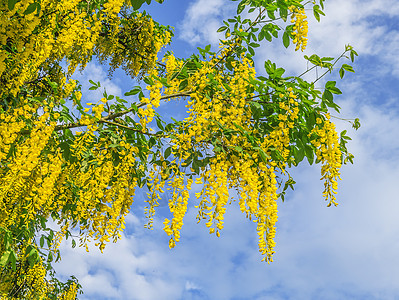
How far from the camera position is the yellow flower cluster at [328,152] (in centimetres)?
344

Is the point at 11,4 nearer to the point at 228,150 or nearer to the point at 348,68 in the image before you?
the point at 228,150

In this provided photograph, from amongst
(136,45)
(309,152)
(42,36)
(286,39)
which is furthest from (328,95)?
(136,45)

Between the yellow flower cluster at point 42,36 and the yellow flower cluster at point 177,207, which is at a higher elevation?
the yellow flower cluster at point 42,36

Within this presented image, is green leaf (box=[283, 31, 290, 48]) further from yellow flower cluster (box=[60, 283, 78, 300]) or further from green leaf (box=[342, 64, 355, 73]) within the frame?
yellow flower cluster (box=[60, 283, 78, 300])

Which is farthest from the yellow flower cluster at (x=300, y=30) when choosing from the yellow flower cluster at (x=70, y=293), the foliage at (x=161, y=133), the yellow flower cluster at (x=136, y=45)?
the yellow flower cluster at (x=70, y=293)

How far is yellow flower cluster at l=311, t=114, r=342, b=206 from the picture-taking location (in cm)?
344

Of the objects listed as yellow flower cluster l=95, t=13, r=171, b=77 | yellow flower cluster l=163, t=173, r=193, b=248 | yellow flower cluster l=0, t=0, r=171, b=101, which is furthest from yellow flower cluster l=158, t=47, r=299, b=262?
yellow flower cluster l=95, t=13, r=171, b=77

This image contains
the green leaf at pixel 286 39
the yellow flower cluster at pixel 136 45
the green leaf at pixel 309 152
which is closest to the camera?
the green leaf at pixel 309 152

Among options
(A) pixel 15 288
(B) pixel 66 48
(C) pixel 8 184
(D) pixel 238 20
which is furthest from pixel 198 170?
(A) pixel 15 288

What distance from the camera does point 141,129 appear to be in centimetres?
367

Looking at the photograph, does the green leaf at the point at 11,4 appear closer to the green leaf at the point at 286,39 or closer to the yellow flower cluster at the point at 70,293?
the green leaf at the point at 286,39

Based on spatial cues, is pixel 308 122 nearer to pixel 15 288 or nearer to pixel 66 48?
pixel 66 48

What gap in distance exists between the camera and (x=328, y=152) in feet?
11.6

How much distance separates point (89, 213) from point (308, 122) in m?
1.99
